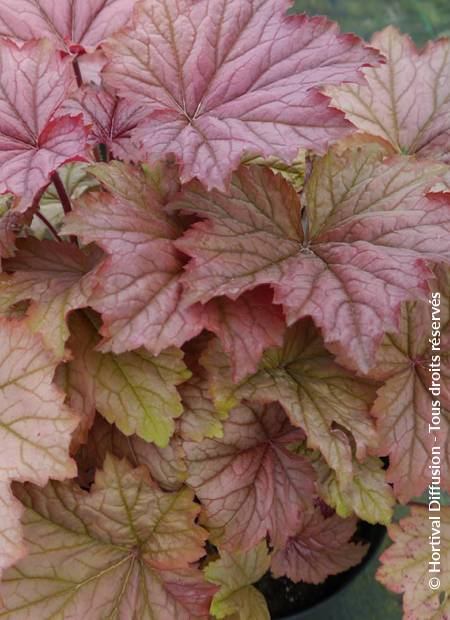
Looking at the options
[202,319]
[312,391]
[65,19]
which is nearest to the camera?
[202,319]

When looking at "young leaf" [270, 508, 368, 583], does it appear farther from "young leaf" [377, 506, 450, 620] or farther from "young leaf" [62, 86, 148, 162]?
"young leaf" [62, 86, 148, 162]

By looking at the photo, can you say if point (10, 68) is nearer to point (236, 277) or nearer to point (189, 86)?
point (189, 86)

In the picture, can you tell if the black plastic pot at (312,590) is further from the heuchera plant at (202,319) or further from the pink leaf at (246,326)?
the pink leaf at (246,326)

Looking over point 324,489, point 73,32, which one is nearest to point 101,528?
point 324,489

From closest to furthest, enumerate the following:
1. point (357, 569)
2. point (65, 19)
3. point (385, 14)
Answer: point (65, 19) < point (357, 569) < point (385, 14)

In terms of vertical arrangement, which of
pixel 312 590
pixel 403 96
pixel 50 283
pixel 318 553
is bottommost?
pixel 312 590

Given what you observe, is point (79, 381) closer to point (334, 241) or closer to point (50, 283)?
point (50, 283)

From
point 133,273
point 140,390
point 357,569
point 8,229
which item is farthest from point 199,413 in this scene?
point 357,569

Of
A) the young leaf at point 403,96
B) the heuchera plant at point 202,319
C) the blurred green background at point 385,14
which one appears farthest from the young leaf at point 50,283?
the blurred green background at point 385,14
